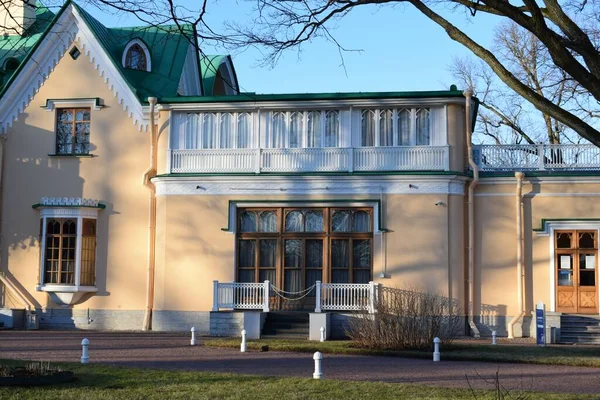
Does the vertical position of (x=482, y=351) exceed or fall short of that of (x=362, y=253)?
it falls short

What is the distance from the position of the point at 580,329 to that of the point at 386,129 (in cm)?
768

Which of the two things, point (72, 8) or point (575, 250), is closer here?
point (575, 250)

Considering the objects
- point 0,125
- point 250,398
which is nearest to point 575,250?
point 250,398

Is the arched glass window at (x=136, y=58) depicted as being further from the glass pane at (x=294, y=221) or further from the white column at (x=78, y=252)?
the glass pane at (x=294, y=221)

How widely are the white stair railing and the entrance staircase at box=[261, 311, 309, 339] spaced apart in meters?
0.54

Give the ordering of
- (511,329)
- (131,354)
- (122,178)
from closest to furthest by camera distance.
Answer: (131,354), (511,329), (122,178)

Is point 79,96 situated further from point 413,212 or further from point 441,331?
point 441,331

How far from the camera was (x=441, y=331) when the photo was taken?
65.8ft

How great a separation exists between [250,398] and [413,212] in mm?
13213

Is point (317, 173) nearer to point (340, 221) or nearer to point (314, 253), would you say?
point (340, 221)

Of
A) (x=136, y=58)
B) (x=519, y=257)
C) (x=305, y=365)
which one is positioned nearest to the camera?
(x=305, y=365)

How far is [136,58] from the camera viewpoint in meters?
28.6

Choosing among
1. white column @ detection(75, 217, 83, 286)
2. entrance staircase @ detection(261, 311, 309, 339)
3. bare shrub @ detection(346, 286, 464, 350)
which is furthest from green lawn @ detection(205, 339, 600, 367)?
white column @ detection(75, 217, 83, 286)

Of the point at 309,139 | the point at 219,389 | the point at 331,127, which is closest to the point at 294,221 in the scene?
the point at 309,139
